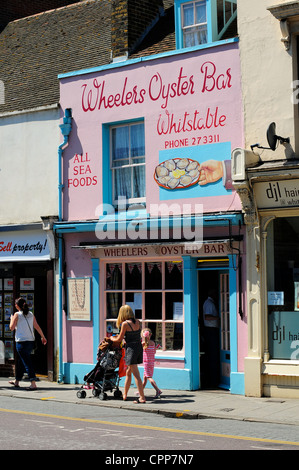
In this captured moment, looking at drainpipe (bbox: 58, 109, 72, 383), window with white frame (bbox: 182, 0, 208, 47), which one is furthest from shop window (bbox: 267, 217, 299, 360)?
drainpipe (bbox: 58, 109, 72, 383)

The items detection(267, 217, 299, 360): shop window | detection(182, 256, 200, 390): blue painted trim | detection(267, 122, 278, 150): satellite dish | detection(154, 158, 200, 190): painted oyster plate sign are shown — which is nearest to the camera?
detection(267, 122, 278, 150): satellite dish

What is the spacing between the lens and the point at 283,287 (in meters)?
14.0

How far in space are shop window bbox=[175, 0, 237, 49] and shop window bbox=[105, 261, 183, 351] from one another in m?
4.79

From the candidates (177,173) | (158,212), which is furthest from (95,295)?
(177,173)

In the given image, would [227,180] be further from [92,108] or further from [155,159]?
[92,108]

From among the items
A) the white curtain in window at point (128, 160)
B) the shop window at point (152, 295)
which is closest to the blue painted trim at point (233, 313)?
the shop window at point (152, 295)

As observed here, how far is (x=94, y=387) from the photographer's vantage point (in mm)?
14008

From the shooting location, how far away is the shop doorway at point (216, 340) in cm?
1530

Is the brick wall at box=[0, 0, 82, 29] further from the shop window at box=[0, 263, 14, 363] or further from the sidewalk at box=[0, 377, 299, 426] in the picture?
the sidewalk at box=[0, 377, 299, 426]

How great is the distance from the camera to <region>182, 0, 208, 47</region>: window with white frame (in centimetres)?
1577

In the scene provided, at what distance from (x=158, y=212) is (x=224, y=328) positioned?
277 centimetres

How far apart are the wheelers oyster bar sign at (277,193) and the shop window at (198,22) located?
3.73m

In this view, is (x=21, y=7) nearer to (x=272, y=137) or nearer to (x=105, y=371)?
(x=272, y=137)
